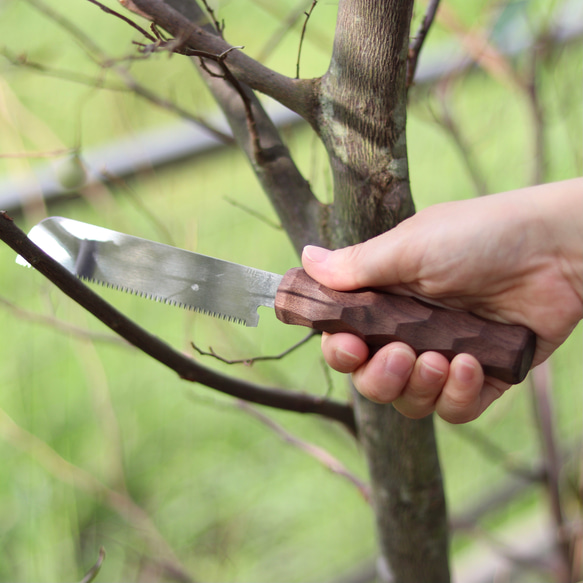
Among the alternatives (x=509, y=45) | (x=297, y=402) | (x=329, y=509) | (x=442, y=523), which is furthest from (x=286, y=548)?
(x=509, y=45)

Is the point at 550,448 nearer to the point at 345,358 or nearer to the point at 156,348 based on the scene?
the point at 345,358

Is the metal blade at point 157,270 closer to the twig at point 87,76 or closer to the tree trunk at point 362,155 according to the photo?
the tree trunk at point 362,155

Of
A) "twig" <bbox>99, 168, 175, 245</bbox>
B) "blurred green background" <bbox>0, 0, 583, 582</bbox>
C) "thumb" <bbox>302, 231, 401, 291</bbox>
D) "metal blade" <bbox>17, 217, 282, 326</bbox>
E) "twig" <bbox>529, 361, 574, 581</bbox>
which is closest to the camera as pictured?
"thumb" <bbox>302, 231, 401, 291</bbox>

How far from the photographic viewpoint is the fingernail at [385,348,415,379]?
82 cm

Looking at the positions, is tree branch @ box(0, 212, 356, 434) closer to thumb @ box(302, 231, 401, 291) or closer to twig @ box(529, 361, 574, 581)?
thumb @ box(302, 231, 401, 291)

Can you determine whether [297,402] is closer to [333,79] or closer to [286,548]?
[333,79]

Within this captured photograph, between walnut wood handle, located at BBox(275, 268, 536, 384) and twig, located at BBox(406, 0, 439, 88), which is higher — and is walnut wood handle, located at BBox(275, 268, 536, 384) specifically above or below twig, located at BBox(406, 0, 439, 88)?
below

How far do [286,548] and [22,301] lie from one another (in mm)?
1390

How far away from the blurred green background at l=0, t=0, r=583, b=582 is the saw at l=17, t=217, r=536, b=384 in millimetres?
483

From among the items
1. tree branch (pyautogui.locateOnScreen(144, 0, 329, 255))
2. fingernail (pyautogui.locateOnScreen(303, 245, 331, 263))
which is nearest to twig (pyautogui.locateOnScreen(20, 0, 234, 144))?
tree branch (pyautogui.locateOnScreen(144, 0, 329, 255))

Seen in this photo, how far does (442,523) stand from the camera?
964 millimetres

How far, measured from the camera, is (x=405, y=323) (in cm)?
82

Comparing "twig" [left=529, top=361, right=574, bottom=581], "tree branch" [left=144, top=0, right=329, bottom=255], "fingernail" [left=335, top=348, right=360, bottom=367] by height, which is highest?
"tree branch" [left=144, top=0, right=329, bottom=255]

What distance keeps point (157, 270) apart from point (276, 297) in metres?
0.20
